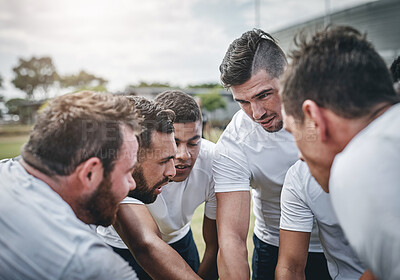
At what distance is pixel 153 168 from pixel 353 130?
149 cm

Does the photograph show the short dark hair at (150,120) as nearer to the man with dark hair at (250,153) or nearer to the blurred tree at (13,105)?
the man with dark hair at (250,153)

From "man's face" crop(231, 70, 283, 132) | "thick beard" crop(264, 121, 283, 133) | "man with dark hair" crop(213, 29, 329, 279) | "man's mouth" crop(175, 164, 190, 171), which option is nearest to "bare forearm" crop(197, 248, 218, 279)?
"man with dark hair" crop(213, 29, 329, 279)

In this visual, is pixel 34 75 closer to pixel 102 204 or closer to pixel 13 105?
pixel 13 105

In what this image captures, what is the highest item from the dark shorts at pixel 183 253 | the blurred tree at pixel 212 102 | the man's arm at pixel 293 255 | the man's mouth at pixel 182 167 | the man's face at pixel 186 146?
the man's face at pixel 186 146

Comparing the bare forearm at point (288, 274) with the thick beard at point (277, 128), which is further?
the thick beard at point (277, 128)

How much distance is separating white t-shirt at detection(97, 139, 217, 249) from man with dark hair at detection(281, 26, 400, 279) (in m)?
1.56

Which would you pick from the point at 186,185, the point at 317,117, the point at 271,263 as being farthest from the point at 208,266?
the point at 317,117

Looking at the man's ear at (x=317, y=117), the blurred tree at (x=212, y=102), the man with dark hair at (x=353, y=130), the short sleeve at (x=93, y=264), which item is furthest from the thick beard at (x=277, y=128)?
the blurred tree at (x=212, y=102)

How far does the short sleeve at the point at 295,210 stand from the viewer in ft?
6.34

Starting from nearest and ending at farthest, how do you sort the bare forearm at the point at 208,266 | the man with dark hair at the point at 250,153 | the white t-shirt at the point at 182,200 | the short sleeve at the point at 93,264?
the short sleeve at the point at 93,264 < the man with dark hair at the point at 250,153 < the white t-shirt at the point at 182,200 < the bare forearm at the point at 208,266

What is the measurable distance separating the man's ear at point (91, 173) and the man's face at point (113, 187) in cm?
3

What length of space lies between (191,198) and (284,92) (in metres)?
1.74

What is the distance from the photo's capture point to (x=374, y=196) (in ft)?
2.74

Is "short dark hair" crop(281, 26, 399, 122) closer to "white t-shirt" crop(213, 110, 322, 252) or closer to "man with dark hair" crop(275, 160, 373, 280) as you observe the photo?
"man with dark hair" crop(275, 160, 373, 280)
